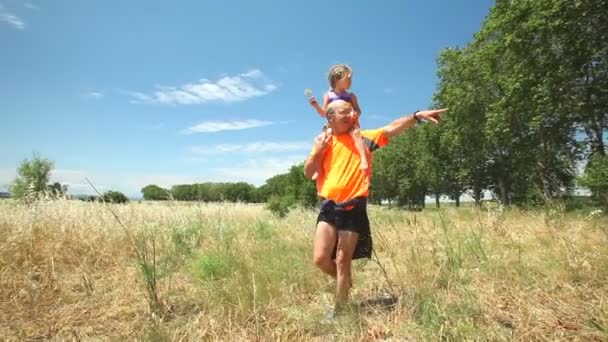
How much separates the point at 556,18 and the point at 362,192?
603 inches

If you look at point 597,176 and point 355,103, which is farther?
point 597,176

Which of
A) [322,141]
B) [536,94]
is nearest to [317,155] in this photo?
[322,141]

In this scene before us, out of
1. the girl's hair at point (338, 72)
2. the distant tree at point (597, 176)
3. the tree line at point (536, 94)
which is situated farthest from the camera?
the tree line at point (536, 94)

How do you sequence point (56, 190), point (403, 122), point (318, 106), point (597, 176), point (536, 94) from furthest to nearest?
point (536, 94) → point (597, 176) → point (56, 190) → point (318, 106) → point (403, 122)

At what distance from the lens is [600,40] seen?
13.5m

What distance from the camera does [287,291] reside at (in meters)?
3.33

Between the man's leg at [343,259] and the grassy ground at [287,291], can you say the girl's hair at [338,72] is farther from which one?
the grassy ground at [287,291]

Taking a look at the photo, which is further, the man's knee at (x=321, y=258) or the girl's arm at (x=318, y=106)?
the girl's arm at (x=318, y=106)

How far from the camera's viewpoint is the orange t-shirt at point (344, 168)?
9.45 ft

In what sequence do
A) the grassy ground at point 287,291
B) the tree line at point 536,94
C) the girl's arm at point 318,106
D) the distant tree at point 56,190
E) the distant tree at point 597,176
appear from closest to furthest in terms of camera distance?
1. the grassy ground at point 287,291
2. the girl's arm at point 318,106
3. the distant tree at point 56,190
4. the distant tree at point 597,176
5. the tree line at point 536,94

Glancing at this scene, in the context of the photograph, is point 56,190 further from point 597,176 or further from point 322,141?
point 597,176

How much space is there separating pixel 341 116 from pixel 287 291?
167 centimetres

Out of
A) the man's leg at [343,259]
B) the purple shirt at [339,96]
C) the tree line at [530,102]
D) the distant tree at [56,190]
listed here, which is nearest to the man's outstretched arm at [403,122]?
the purple shirt at [339,96]

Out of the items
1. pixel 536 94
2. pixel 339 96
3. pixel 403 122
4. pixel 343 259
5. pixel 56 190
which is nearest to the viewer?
pixel 343 259
